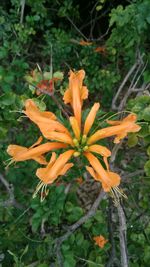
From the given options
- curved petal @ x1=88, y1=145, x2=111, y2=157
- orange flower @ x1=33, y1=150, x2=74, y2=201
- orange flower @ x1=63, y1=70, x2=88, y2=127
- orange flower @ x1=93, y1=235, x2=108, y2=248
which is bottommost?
orange flower @ x1=93, y1=235, x2=108, y2=248

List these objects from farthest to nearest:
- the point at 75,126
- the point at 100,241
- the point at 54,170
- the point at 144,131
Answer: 1. the point at 100,241
2. the point at 144,131
3. the point at 75,126
4. the point at 54,170

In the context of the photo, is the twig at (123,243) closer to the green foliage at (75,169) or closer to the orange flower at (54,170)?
Answer: the green foliage at (75,169)

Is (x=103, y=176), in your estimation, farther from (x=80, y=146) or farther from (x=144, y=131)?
(x=144, y=131)

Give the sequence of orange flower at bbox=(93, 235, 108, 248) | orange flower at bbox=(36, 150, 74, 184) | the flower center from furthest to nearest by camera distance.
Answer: orange flower at bbox=(93, 235, 108, 248) → the flower center → orange flower at bbox=(36, 150, 74, 184)

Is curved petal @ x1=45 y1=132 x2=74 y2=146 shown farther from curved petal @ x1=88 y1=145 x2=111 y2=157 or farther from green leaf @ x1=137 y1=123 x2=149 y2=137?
green leaf @ x1=137 y1=123 x2=149 y2=137

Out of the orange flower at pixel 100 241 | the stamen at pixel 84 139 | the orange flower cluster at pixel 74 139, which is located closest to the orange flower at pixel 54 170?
the orange flower cluster at pixel 74 139

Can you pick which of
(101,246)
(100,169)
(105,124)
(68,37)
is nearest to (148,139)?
(105,124)

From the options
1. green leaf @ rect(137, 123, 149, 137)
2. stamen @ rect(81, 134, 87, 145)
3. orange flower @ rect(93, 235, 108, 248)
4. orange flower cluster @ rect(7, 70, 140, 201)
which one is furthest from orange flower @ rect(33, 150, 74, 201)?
orange flower @ rect(93, 235, 108, 248)

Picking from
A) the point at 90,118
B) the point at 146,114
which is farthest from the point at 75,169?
the point at 146,114
